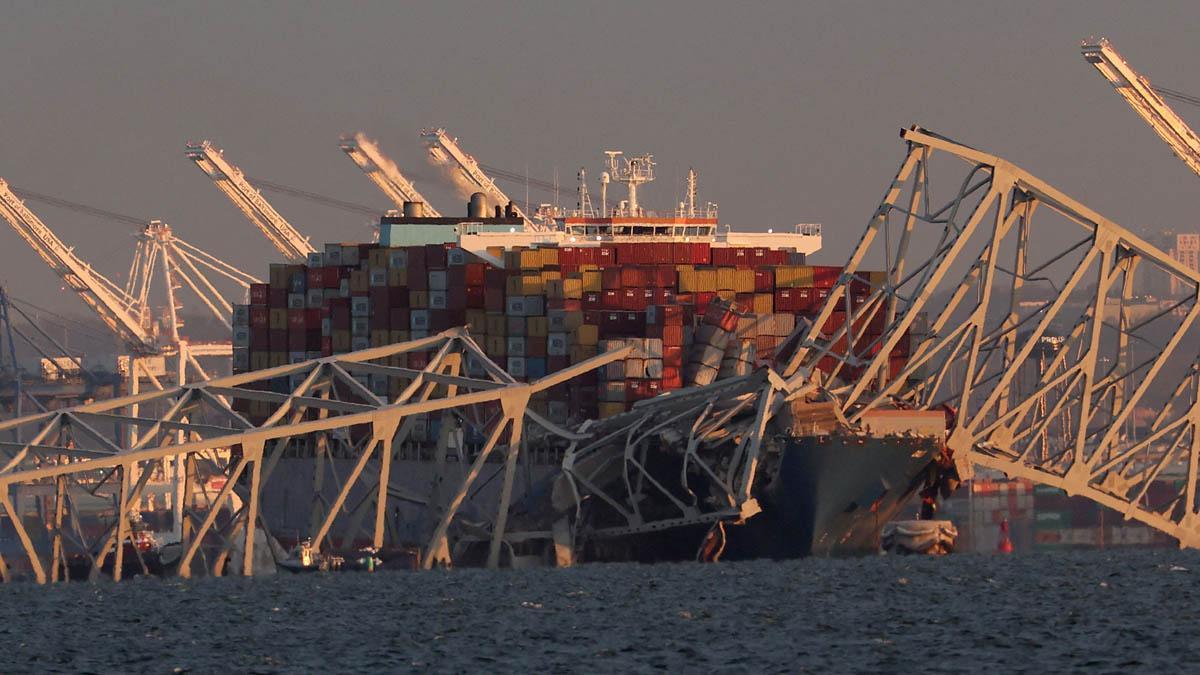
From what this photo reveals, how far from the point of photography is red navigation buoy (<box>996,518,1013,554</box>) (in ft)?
512

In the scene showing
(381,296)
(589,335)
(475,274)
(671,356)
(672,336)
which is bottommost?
(671,356)

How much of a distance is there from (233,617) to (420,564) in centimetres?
1704

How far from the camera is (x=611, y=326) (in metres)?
102

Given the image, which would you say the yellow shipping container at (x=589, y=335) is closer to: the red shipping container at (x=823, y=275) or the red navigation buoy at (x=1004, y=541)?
the red shipping container at (x=823, y=275)

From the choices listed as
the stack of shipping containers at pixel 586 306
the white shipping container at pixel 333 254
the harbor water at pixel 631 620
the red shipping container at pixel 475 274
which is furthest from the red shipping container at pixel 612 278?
the white shipping container at pixel 333 254

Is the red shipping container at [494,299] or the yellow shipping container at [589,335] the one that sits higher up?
the red shipping container at [494,299]

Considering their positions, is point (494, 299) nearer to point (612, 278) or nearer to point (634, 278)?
point (612, 278)

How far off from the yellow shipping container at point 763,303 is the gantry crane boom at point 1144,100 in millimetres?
38342

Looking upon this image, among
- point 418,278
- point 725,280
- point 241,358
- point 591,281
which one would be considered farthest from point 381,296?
point 725,280

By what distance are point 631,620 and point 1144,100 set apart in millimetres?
73290

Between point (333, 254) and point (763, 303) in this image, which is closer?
point (763, 303)

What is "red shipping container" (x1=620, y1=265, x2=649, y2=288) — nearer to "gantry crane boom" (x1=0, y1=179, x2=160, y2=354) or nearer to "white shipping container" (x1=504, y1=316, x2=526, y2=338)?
"white shipping container" (x1=504, y1=316, x2=526, y2=338)

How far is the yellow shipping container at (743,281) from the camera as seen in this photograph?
338 ft

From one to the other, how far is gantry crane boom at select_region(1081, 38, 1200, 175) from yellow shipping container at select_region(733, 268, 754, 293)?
38.5m
